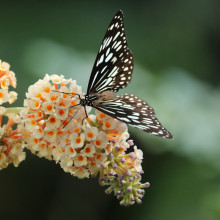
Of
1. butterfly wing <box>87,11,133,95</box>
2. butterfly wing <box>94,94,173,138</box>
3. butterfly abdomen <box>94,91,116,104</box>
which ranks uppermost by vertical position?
butterfly wing <box>87,11,133,95</box>

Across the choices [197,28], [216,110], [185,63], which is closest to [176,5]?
[197,28]

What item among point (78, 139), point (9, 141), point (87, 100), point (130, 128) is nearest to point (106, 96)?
point (87, 100)

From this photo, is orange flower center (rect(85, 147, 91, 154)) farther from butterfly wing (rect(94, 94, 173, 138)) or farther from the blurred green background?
the blurred green background

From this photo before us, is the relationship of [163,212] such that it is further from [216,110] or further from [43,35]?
[43,35]

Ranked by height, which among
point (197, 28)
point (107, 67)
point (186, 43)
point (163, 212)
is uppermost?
point (197, 28)

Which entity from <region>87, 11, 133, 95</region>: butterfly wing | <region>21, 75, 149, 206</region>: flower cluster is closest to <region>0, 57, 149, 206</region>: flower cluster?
<region>21, 75, 149, 206</region>: flower cluster

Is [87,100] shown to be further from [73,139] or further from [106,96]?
[73,139]
